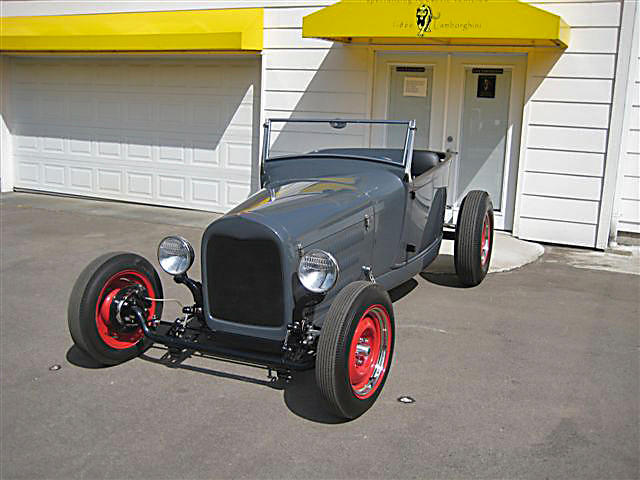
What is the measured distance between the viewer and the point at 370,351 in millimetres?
4102

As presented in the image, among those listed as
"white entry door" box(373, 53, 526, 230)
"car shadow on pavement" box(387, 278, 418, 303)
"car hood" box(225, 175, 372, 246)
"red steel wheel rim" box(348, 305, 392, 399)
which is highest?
"white entry door" box(373, 53, 526, 230)

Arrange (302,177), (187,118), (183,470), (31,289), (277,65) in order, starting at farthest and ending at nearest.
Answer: (187,118) → (277,65) → (31,289) → (302,177) → (183,470)

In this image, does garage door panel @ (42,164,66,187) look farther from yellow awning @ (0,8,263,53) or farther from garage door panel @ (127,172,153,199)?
yellow awning @ (0,8,263,53)

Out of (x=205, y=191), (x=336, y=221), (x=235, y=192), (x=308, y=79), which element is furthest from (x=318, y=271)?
(x=205, y=191)

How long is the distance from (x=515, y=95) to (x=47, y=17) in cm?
739

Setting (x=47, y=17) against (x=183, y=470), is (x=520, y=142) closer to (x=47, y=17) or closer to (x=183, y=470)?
(x=183, y=470)

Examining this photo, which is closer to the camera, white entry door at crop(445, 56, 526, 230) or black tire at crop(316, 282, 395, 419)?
black tire at crop(316, 282, 395, 419)

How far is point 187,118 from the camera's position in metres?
10.6

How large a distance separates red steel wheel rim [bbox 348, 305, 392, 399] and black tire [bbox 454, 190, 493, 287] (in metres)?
2.21

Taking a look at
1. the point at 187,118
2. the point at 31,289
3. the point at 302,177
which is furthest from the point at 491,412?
the point at 187,118

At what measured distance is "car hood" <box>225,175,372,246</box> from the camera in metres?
4.25

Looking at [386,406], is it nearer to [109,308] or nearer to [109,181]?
[109,308]

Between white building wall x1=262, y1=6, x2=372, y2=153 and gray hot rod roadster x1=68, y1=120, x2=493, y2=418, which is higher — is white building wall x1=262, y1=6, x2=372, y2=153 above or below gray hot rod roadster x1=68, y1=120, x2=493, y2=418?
above

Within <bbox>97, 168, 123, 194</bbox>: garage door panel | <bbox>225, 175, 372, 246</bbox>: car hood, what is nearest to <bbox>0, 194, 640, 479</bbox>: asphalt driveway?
<bbox>225, 175, 372, 246</bbox>: car hood
